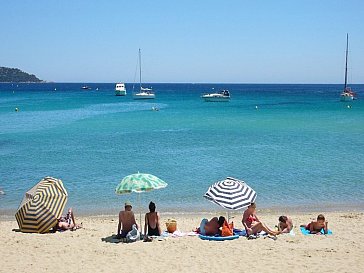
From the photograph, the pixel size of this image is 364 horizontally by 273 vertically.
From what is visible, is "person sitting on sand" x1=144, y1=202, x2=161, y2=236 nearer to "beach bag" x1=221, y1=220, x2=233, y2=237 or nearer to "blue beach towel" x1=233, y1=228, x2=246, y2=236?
"beach bag" x1=221, y1=220, x2=233, y2=237

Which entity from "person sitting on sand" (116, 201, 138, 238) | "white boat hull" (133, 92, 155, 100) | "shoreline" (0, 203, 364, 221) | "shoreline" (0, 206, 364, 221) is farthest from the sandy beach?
"white boat hull" (133, 92, 155, 100)

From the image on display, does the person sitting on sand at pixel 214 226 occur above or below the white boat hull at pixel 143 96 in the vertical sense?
below

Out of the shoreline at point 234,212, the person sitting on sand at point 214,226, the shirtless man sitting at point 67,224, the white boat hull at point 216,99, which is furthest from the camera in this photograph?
the white boat hull at point 216,99

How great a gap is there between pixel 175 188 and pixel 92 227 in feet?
19.7

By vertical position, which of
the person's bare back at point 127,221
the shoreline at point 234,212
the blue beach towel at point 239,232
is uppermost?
the person's bare back at point 127,221

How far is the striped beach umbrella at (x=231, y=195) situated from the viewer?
12.2m

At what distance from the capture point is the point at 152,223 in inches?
496

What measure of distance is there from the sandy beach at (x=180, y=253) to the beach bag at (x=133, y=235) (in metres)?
0.26

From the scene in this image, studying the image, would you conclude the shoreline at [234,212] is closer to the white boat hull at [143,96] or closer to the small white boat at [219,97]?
the small white boat at [219,97]

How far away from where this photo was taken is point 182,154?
28312mm

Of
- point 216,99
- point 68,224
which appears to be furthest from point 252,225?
Result: point 216,99

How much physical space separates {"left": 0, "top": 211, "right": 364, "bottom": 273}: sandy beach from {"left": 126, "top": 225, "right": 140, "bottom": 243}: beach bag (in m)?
0.26

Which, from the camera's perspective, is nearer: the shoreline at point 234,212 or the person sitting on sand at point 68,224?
the person sitting on sand at point 68,224

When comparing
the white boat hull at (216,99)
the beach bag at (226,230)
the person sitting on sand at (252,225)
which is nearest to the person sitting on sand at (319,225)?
the person sitting on sand at (252,225)
